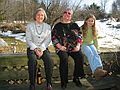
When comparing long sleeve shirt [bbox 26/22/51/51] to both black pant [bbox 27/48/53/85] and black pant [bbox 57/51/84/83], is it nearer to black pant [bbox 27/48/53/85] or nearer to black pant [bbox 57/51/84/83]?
black pant [bbox 27/48/53/85]

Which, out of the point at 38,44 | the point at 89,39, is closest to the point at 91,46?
the point at 89,39

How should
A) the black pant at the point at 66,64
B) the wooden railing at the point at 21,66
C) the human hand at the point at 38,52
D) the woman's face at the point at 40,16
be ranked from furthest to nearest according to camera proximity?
the wooden railing at the point at 21,66
the woman's face at the point at 40,16
the black pant at the point at 66,64
the human hand at the point at 38,52

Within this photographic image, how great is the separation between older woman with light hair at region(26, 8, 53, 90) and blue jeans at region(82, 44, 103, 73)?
72 centimetres

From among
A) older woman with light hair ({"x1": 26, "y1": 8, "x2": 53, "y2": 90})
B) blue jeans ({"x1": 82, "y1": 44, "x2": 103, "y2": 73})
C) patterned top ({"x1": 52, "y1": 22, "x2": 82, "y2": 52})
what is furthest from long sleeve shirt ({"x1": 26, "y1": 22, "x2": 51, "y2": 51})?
blue jeans ({"x1": 82, "y1": 44, "x2": 103, "y2": 73})

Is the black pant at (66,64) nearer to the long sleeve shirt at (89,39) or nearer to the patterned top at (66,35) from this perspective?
the patterned top at (66,35)

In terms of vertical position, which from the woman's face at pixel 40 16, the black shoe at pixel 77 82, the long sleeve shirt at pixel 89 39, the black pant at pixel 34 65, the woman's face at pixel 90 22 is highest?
the woman's face at pixel 40 16

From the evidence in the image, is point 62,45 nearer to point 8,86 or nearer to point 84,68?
point 84,68

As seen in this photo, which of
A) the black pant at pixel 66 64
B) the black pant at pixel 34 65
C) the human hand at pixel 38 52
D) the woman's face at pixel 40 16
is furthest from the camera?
the woman's face at pixel 40 16

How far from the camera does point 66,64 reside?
469cm

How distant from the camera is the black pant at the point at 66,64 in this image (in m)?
4.69

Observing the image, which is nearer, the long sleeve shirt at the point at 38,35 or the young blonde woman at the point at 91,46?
the long sleeve shirt at the point at 38,35

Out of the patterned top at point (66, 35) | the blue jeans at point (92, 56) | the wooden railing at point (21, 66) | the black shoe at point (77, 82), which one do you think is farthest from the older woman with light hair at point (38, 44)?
the blue jeans at point (92, 56)

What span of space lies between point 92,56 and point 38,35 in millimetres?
991

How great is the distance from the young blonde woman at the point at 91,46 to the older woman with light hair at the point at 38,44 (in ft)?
2.44
